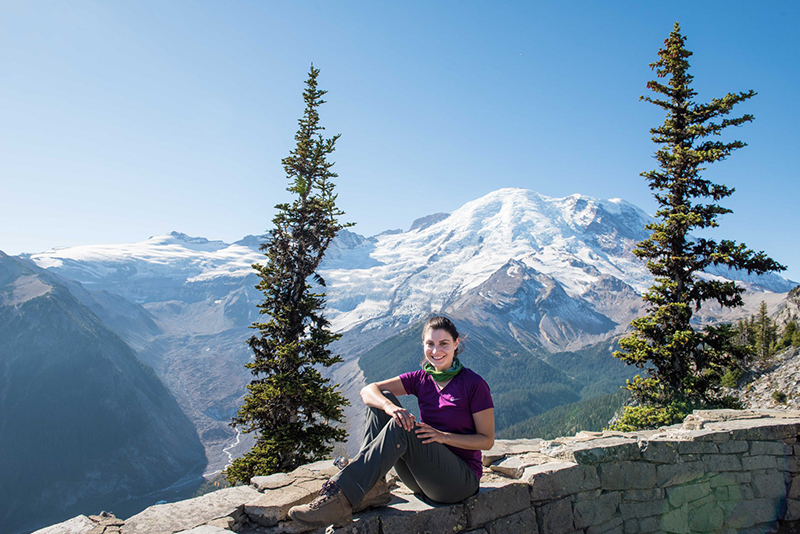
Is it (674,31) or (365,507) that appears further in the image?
(674,31)

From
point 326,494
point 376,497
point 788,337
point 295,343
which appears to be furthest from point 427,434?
point 788,337

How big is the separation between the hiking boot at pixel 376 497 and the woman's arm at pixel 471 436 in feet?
2.96

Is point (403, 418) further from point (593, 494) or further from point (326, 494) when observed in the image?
point (593, 494)

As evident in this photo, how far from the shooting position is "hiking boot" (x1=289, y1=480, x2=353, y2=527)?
181 inches

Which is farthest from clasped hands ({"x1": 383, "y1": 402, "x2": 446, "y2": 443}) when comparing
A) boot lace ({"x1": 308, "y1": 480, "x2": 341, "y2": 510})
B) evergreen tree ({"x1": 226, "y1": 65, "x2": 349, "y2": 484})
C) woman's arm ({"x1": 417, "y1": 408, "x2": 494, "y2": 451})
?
evergreen tree ({"x1": 226, "y1": 65, "x2": 349, "y2": 484})

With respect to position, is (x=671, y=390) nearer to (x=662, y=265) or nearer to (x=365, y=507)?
(x=662, y=265)

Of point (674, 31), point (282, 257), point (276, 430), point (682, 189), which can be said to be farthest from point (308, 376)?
point (674, 31)

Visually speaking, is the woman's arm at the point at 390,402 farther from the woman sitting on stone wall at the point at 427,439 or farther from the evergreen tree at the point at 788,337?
the evergreen tree at the point at 788,337

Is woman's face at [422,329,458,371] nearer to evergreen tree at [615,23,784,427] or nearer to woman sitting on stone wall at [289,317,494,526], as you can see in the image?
woman sitting on stone wall at [289,317,494,526]

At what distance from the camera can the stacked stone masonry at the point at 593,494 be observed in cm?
513

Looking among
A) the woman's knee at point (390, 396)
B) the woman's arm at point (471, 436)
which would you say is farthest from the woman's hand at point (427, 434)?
the woman's knee at point (390, 396)

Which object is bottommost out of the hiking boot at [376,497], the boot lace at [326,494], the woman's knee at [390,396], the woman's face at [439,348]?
the hiking boot at [376,497]

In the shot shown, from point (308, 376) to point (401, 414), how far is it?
39.6 ft

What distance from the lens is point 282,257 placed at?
59.3 feet
